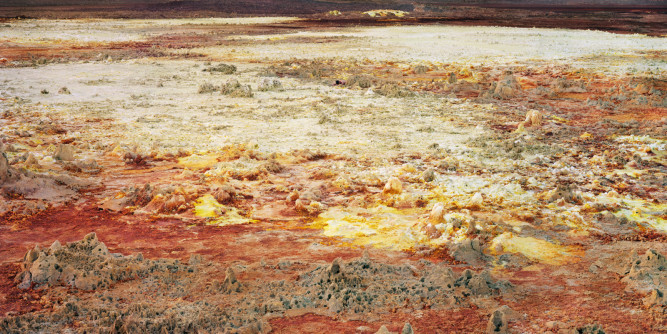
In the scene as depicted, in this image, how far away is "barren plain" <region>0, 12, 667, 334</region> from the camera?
3529 mm

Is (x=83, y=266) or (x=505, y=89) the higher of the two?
(x=505, y=89)

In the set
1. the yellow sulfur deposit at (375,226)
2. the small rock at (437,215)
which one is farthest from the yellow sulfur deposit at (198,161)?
the small rock at (437,215)

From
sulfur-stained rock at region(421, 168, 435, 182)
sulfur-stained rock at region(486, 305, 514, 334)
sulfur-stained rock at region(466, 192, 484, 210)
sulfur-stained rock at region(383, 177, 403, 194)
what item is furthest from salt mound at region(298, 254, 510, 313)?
sulfur-stained rock at region(421, 168, 435, 182)

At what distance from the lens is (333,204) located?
5832 millimetres

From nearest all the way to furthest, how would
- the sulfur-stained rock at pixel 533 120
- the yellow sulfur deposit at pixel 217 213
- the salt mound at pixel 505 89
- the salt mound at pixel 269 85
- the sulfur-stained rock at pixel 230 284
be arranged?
the sulfur-stained rock at pixel 230 284
the yellow sulfur deposit at pixel 217 213
the sulfur-stained rock at pixel 533 120
the salt mound at pixel 505 89
the salt mound at pixel 269 85

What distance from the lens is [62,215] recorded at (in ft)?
17.9

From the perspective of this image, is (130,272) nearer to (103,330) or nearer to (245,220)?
(103,330)

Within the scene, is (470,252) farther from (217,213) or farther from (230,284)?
(217,213)

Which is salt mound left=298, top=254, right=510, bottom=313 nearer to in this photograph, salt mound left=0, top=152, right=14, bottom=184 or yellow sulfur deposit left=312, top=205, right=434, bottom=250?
yellow sulfur deposit left=312, top=205, right=434, bottom=250

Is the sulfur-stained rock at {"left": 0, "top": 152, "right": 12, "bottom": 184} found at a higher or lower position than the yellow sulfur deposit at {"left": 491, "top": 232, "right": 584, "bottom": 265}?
higher

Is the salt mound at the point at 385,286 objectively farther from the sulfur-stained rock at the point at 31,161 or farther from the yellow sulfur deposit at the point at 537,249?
the sulfur-stained rock at the point at 31,161

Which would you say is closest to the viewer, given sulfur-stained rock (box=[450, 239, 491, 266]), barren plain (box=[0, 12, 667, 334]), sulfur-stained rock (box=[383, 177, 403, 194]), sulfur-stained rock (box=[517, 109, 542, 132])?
barren plain (box=[0, 12, 667, 334])

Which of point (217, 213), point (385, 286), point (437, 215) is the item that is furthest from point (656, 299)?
point (217, 213)

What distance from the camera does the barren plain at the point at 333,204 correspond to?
3529 mm
